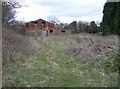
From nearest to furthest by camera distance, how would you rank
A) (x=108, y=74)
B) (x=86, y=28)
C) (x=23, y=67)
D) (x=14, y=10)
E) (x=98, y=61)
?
(x=108, y=74) < (x=23, y=67) < (x=98, y=61) < (x=14, y=10) < (x=86, y=28)

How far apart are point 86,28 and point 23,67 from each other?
3585 centimetres

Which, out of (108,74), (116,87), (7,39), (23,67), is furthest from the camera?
(7,39)

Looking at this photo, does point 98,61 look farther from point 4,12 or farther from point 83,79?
point 4,12

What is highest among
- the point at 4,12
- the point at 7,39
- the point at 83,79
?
the point at 4,12

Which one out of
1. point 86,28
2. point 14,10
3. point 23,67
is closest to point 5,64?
point 23,67

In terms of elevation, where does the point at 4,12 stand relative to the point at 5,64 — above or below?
above

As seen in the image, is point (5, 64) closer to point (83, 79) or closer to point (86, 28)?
point (83, 79)

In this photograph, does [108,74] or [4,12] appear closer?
[108,74]

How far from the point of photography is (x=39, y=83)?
7.83 metres

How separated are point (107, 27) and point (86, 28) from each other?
13.8 meters

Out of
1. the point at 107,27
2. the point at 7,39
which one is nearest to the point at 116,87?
Result: the point at 7,39

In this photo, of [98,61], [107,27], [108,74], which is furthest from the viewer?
[107,27]

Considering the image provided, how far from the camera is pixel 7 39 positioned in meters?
13.9

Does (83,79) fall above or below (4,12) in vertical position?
below
